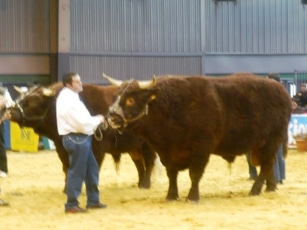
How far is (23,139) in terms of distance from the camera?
25734mm

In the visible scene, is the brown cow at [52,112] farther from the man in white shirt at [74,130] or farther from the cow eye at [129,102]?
the man in white shirt at [74,130]

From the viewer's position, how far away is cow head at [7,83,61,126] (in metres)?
14.9

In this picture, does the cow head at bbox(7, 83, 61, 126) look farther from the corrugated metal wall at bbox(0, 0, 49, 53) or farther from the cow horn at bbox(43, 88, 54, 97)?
the corrugated metal wall at bbox(0, 0, 49, 53)

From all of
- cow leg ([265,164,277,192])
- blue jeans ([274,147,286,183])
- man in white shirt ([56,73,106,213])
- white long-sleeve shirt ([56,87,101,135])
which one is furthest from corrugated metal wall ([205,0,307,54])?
white long-sleeve shirt ([56,87,101,135])

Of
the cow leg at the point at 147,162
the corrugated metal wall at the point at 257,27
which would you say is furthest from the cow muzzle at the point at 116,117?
the corrugated metal wall at the point at 257,27

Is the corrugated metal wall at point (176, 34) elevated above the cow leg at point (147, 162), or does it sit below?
above

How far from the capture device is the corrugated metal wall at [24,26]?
31156 mm

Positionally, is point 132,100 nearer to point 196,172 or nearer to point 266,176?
point 196,172

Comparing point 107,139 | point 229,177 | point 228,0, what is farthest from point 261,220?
point 228,0

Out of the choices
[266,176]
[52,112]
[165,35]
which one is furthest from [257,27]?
[52,112]

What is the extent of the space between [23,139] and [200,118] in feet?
41.1

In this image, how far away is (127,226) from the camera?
11.5m

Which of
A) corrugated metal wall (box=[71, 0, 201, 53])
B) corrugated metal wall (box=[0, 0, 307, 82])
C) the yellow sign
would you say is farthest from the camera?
corrugated metal wall (box=[71, 0, 201, 53])

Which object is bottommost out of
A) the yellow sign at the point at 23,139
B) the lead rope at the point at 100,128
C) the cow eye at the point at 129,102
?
the yellow sign at the point at 23,139
